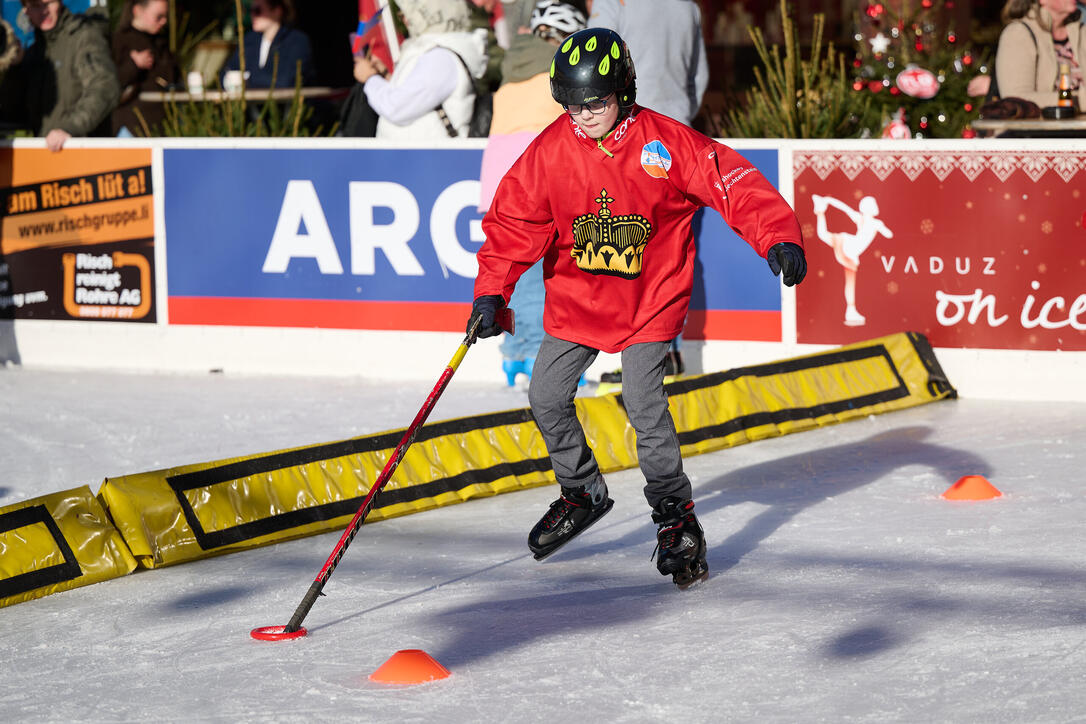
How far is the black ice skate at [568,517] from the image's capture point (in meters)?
4.71

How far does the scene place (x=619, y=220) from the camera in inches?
174

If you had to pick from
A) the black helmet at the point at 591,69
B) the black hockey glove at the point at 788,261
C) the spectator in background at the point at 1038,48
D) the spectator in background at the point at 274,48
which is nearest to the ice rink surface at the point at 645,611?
the black hockey glove at the point at 788,261

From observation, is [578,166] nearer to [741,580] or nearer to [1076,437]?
[741,580]

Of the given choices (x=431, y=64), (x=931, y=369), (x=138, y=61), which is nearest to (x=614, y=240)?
(x=931, y=369)

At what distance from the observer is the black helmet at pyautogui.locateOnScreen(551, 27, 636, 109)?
423 centimetres

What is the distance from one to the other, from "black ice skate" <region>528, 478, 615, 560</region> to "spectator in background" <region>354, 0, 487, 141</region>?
359 centimetres

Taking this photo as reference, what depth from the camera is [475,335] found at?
4434 mm

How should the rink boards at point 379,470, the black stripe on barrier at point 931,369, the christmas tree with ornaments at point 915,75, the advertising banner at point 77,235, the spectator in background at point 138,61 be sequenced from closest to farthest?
the rink boards at point 379,470
the black stripe on barrier at point 931,369
the christmas tree with ornaments at point 915,75
the advertising banner at point 77,235
the spectator in background at point 138,61

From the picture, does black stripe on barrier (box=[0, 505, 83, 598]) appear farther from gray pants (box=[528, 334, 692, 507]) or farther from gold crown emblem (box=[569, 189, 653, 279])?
gold crown emblem (box=[569, 189, 653, 279])

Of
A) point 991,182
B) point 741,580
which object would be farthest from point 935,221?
point 741,580

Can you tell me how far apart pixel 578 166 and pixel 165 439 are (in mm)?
3032

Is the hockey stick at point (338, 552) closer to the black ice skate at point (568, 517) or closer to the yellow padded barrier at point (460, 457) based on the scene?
the black ice skate at point (568, 517)

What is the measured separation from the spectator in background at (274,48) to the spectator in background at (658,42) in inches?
114

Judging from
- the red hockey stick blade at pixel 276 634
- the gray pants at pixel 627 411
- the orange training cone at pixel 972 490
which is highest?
the gray pants at pixel 627 411
